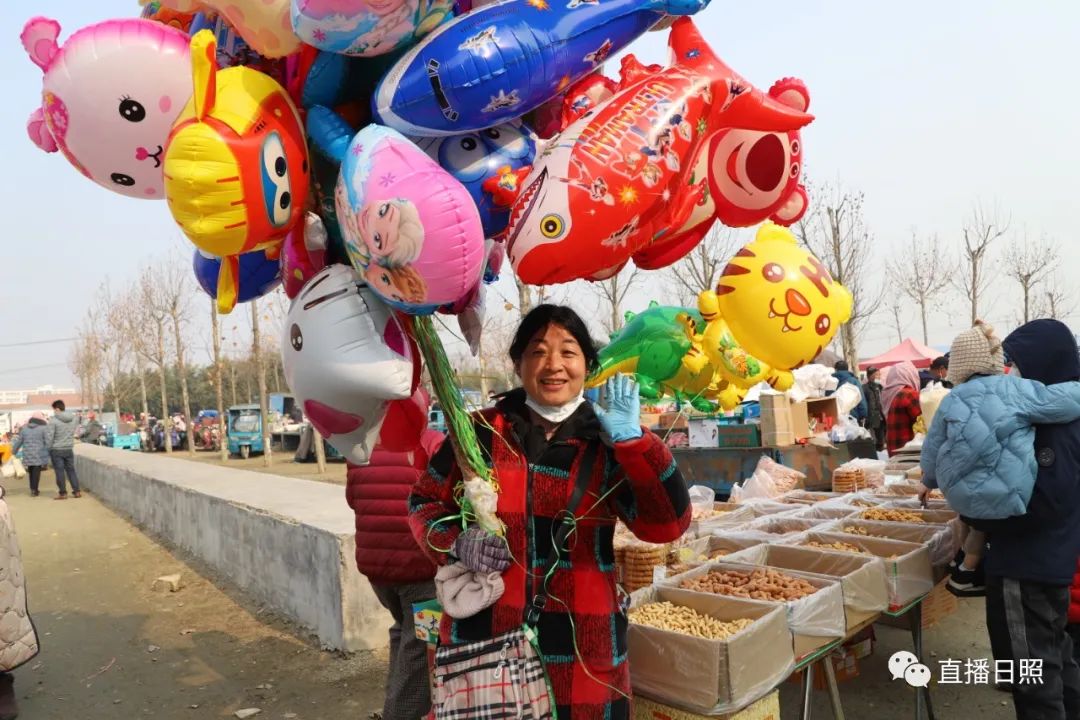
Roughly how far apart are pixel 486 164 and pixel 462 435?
79 cm

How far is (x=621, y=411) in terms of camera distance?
6.48 ft

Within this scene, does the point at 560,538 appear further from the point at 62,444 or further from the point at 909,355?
the point at 909,355

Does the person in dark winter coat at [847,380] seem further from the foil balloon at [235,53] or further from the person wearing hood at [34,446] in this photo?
the person wearing hood at [34,446]

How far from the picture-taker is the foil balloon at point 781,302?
2.70 meters

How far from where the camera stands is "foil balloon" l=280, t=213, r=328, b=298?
2.10 m

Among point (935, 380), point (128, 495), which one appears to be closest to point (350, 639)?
point (935, 380)

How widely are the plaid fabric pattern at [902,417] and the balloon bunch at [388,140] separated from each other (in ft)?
19.8

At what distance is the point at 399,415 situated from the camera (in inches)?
86.9

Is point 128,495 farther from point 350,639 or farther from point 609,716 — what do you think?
point 609,716

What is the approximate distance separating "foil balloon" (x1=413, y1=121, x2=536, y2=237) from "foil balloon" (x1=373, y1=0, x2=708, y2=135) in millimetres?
98

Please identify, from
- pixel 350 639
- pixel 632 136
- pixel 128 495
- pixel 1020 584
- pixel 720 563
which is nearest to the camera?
pixel 632 136

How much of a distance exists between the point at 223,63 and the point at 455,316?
3.37ft

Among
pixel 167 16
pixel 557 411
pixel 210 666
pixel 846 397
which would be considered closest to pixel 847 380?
pixel 846 397

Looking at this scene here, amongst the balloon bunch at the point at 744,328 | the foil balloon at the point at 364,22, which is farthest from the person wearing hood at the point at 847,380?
the foil balloon at the point at 364,22
